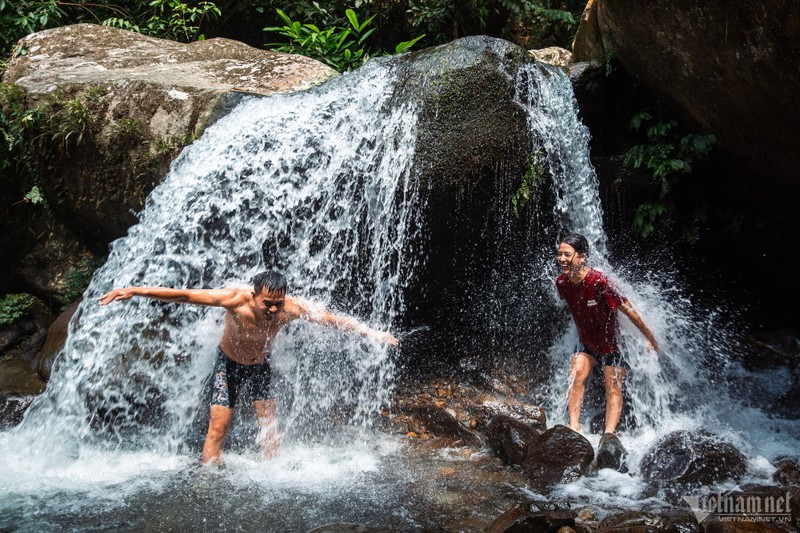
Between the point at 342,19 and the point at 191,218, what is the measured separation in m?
5.26

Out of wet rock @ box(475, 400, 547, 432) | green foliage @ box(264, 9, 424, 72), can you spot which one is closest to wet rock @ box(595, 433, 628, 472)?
wet rock @ box(475, 400, 547, 432)

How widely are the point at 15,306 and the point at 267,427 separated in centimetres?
412

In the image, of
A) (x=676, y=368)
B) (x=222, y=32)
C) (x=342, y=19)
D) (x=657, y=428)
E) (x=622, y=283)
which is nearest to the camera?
(x=657, y=428)

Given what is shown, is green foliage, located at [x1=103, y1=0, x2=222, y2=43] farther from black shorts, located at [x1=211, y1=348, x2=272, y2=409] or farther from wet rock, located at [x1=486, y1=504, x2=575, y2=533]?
wet rock, located at [x1=486, y1=504, x2=575, y2=533]

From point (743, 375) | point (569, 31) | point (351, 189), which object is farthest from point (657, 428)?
point (569, 31)

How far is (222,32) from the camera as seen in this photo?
10.6 metres

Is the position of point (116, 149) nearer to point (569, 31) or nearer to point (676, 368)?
point (676, 368)

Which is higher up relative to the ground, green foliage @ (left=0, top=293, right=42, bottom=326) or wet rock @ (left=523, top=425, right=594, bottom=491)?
green foliage @ (left=0, top=293, right=42, bottom=326)

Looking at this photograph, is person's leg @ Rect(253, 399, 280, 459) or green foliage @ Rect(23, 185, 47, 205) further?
green foliage @ Rect(23, 185, 47, 205)

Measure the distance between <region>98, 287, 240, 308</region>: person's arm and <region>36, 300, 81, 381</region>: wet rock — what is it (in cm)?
241

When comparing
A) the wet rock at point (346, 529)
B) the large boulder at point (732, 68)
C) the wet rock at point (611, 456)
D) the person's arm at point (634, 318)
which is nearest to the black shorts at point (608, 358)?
the person's arm at point (634, 318)

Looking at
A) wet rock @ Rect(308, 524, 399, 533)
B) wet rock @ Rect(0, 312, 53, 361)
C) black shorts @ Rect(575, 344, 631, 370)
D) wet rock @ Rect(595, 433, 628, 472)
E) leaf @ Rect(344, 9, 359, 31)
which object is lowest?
wet rock @ Rect(308, 524, 399, 533)

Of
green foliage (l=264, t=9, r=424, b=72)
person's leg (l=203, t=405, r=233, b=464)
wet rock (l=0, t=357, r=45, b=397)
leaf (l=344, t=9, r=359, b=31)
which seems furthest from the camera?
leaf (l=344, t=9, r=359, b=31)

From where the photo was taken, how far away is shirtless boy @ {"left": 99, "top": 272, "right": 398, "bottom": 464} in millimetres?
4535
